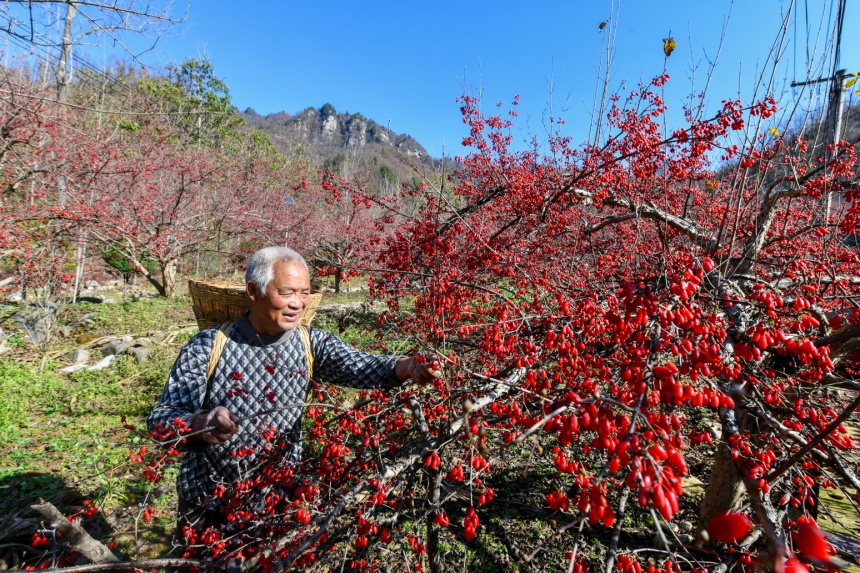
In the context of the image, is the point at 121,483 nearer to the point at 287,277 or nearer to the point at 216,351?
the point at 216,351

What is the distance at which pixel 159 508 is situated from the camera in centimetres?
337

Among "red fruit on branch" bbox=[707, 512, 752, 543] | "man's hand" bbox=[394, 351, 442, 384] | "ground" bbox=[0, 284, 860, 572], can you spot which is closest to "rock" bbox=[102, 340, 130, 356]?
"ground" bbox=[0, 284, 860, 572]

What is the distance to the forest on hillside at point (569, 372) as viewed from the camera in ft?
4.39

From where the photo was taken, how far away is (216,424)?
5.14 ft

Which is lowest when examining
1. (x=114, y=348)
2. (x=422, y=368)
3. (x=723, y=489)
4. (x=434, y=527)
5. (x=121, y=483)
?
(x=121, y=483)

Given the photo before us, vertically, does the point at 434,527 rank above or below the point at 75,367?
above

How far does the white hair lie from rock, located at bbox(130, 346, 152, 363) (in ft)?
19.2

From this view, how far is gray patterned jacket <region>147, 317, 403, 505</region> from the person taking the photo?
1.89 m

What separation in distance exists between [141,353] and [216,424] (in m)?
6.23

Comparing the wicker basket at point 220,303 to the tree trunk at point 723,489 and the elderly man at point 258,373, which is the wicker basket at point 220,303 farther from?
the tree trunk at point 723,489

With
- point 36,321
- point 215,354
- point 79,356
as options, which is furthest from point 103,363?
point 215,354

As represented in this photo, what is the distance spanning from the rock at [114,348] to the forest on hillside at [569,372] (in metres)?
0.67

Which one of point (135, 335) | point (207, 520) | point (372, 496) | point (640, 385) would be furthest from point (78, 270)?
point (640, 385)

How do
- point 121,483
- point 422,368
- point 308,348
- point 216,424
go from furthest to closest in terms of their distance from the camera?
point 121,483 → point 308,348 → point 422,368 → point 216,424
